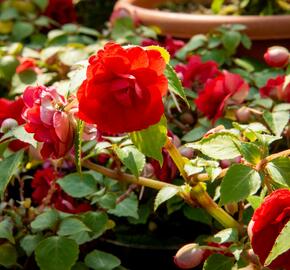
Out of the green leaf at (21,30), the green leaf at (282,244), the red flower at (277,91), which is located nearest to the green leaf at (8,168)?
the green leaf at (282,244)

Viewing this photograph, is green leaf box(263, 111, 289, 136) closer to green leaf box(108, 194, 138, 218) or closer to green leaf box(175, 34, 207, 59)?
green leaf box(108, 194, 138, 218)

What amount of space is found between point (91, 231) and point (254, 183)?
31cm

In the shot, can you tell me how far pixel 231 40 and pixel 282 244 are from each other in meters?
0.98

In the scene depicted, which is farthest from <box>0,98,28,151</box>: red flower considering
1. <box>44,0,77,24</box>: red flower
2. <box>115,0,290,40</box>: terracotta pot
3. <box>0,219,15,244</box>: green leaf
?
<box>44,0,77,24</box>: red flower

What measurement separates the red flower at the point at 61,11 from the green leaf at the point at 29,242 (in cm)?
116

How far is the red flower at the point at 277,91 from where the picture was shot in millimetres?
1209

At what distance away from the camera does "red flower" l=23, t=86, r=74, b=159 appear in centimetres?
83

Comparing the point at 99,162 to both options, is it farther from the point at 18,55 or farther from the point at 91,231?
the point at 18,55

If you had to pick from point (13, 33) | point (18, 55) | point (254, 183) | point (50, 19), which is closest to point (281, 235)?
point (254, 183)

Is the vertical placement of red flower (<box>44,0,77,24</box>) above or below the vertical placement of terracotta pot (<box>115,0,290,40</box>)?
below

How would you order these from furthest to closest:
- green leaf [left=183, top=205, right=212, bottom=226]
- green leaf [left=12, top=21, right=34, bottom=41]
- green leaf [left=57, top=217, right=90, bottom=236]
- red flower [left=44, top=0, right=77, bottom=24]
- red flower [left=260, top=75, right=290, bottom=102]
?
red flower [left=44, top=0, right=77, bottom=24] < green leaf [left=12, top=21, right=34, bottom=41] < red flower [left=260, top=75, right=290, bottom=102] < green leaf [left=183, top=205, right=212, bottom=226] < green leaf [left=57, top=217, right=90, bottom=236]

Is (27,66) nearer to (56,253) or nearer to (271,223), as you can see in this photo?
(56,253)

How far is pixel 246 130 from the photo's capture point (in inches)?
35.6

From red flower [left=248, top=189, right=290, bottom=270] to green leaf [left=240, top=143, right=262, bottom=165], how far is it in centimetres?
10
